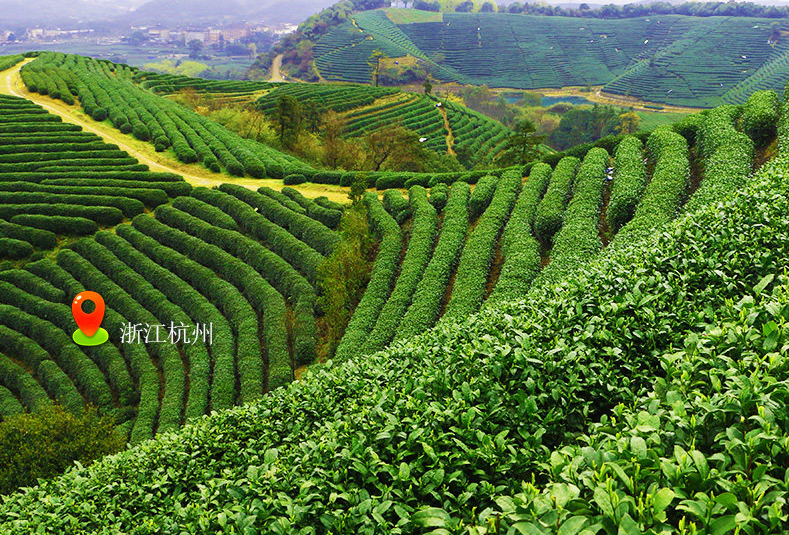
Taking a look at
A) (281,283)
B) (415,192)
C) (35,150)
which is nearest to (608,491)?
(281,283)

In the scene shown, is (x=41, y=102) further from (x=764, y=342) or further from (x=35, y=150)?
(x=764, y=342)

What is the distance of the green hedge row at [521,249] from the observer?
15383 mm

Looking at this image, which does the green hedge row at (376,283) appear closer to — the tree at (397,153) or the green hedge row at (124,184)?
the green hedge row at (124,184)

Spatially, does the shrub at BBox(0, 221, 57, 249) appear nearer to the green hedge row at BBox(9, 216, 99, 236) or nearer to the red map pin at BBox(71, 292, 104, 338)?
the green hedge row at BBox(9, 216, 99, 236)

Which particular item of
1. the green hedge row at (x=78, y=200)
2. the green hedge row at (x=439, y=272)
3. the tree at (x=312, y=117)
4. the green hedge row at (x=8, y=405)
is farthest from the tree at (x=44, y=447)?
the tree at (x=312, y=117)

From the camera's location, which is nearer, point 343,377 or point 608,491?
point 608,491

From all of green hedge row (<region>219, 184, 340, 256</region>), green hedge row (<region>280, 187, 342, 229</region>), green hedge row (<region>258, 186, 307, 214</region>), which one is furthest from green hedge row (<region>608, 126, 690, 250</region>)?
green hedge row (<region>258, 186, 307, 214</region>)

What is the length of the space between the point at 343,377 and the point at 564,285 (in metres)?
4.04

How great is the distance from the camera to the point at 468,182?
26.7m

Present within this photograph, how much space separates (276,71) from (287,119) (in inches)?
4159

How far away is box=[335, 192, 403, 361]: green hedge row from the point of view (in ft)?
55.7

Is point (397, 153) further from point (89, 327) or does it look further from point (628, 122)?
point (628, 122)

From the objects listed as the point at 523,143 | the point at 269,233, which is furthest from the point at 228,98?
the point at 269,233

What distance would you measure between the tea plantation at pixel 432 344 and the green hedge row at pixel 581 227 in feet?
0.43
